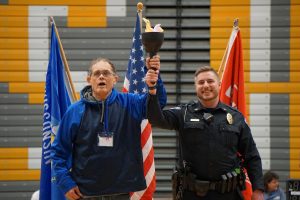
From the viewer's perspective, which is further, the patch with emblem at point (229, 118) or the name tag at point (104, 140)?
the patch with emblem at point (229, 118)

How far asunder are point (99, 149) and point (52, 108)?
5.91 feet

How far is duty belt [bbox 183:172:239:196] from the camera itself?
4.44 m

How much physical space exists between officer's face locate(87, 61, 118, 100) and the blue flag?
1602 millimetres

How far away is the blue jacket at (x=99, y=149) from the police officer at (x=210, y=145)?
0.74 feet

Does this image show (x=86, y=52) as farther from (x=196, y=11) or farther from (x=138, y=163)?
(x=138, y=163)

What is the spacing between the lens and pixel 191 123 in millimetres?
4539

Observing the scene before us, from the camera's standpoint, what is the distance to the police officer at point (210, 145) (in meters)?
4.48

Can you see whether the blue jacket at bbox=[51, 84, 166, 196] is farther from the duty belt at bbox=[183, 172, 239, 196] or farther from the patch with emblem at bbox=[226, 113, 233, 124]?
the patch with emblem at bbox=[226, 113, 233, 124]

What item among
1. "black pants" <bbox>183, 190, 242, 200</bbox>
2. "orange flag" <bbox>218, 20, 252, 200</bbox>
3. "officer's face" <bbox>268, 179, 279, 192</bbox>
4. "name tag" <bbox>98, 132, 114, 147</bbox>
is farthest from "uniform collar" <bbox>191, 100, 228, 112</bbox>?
"officer's face" <bbox>268, 179, 279, 192</bbox>

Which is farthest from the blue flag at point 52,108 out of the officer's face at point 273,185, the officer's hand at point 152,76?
the officer's face at point 273,185

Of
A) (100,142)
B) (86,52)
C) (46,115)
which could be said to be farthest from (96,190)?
(86,52)

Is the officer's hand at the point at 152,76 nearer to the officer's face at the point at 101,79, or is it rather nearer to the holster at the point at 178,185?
the officer's face at the point at 101,79

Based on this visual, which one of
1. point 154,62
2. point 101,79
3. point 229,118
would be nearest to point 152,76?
point 154,62

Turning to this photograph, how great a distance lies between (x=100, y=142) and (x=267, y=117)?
17.5 feet
